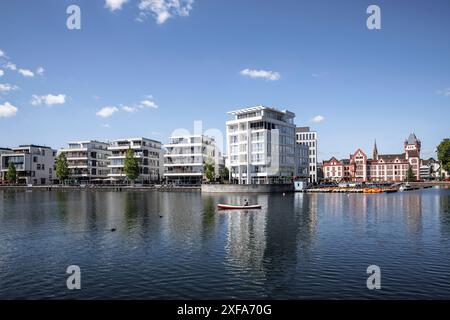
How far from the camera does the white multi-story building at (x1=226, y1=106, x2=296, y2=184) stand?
14038 cm

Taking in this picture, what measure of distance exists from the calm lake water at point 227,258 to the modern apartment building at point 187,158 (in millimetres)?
116004

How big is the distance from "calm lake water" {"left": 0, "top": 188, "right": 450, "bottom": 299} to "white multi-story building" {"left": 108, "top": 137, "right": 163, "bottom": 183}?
12702cm

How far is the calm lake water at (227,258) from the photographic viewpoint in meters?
24.9

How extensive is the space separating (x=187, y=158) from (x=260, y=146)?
4751 centimetres

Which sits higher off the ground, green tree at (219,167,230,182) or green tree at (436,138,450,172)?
green tree at (436,138,450,172)

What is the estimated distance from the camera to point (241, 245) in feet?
126

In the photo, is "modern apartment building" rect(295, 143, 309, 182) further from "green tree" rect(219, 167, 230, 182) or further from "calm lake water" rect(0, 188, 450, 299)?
"calm lake water" rect(0, 188, 450, 299)

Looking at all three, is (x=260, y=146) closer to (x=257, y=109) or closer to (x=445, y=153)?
(x=257, y=109)

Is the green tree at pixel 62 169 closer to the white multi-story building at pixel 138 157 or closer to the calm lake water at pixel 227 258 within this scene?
the white multi-story building at pixel 138 157

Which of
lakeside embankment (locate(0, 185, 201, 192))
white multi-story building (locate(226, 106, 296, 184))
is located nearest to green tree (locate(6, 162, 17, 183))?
lakeside embankment (locate(0, 185, 201, 192))

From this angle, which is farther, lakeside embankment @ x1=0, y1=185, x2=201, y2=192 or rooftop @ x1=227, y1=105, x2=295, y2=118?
lakeside embankment @ x1=0, y1=185, x2=201, y2=192

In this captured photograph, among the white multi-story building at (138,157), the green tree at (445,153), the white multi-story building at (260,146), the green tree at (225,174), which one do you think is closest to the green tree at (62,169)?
the white multi-story building at (138,157)
